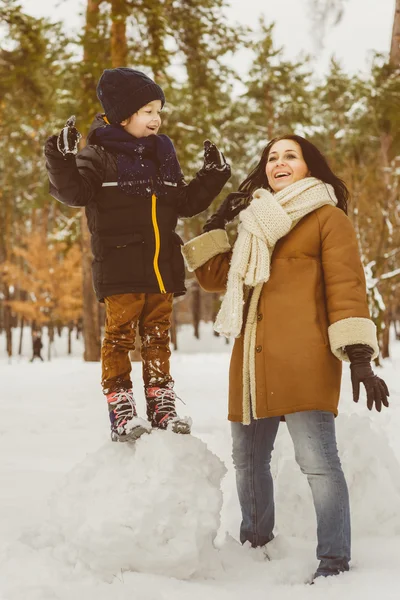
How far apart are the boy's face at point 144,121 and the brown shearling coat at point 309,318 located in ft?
3.31

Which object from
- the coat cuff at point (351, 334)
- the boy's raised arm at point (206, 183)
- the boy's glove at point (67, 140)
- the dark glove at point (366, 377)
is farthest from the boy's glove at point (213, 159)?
the dark glove at point (366, 377)

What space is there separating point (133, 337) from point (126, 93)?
1.38 meters

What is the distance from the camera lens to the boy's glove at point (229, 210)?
11.3ft

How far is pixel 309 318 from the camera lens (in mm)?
2922

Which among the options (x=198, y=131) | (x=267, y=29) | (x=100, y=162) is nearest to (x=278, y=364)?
(x=100, y=162)

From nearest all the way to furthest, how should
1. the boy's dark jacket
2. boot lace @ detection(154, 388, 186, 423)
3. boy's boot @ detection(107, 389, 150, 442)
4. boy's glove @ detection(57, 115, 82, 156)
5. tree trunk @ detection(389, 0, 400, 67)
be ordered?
boy's glove @ detection(57, 115, 82, 156)
boy's boot @ detection(107, 389, 150, 442)
the boy's dark jacket
boot lace @ detection(154, 388, 186, 423)
tree trunk @ detection(389, 0, 400, 67)

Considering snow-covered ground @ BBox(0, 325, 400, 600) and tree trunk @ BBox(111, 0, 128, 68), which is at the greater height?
tree trunk @ BBox(111, 0, 128, 68)

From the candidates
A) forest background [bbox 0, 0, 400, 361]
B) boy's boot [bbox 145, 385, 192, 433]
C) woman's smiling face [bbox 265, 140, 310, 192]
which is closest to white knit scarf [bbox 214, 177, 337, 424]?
woman's smiling face [bbox 265, 140, 310, 192]

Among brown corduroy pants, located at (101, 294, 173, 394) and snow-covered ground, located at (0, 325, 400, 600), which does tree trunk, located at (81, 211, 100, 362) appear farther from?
brown corduroy pants, located at (101, 294, 173, 394)

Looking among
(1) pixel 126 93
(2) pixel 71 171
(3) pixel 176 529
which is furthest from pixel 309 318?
(1) pixel 126 93

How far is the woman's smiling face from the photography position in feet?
10.7

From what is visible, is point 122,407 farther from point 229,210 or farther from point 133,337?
point 229,210

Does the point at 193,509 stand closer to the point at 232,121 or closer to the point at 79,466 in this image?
the point at 79,466

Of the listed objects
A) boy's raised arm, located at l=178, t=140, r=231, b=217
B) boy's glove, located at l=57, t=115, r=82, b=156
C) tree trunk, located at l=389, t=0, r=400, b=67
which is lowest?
boy's raised arm, located at l=178, t=140, r=231, b=217
